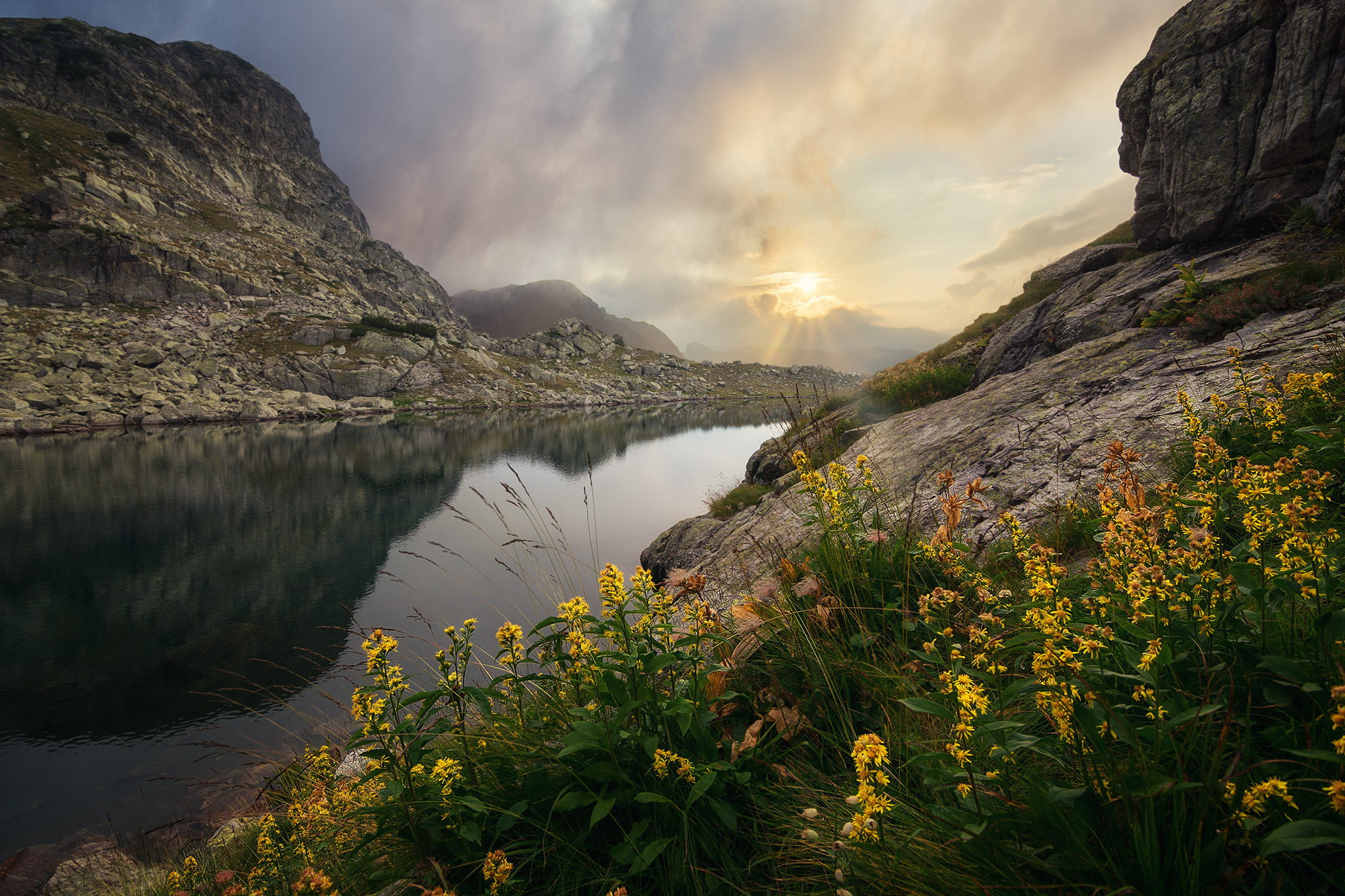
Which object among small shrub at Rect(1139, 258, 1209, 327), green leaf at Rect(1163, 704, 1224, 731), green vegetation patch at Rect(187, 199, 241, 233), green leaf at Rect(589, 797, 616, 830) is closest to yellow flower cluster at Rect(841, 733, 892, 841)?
green leaf at Rect(1163, 704, 1224, 731)

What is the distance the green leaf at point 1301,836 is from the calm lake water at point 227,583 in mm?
4166

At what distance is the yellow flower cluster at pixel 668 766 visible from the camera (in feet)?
8.10

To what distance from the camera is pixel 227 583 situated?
57.7 feet

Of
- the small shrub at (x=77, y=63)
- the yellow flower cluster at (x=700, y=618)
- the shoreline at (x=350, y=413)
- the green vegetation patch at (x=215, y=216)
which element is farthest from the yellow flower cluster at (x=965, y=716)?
the small shrub at (x=77, y=63)

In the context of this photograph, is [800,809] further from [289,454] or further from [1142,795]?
[289,454]

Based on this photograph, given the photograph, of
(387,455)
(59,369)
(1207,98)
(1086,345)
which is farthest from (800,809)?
(59,369)

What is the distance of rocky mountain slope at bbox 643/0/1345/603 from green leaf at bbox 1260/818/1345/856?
3.44 meters

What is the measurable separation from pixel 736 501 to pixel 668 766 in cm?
1235

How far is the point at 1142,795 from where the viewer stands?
55.9 inches

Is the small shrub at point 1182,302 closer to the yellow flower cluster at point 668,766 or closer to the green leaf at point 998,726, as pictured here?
the green leaf at point 998,726

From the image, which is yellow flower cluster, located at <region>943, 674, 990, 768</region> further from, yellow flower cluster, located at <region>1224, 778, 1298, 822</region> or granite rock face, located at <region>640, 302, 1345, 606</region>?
granite rock face, located at <region>640, 302, 1345, 606</region>

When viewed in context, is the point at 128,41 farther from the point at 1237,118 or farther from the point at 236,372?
the point at 1237,118

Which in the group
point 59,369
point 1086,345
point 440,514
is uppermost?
point 59,369

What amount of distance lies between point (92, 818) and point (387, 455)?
39.3 m
